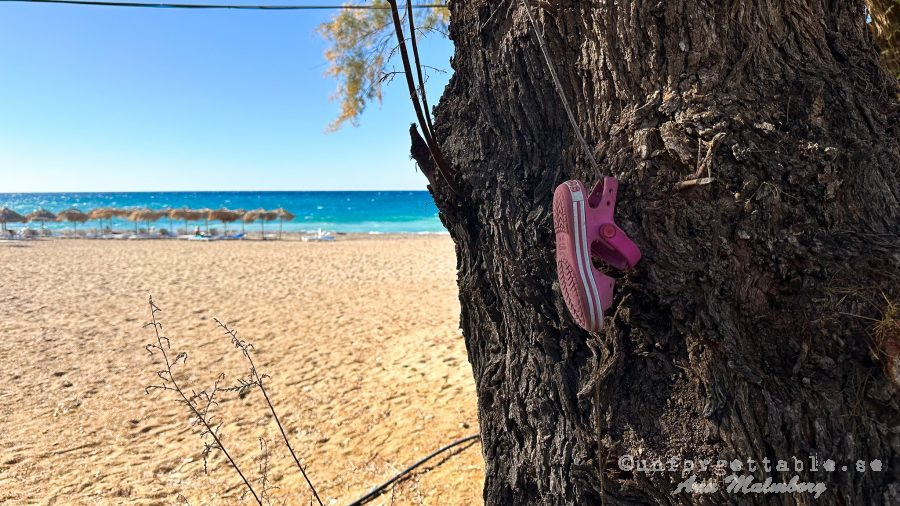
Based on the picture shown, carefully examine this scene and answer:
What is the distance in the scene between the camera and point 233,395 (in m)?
4.45

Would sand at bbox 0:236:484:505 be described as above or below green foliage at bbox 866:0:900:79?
below

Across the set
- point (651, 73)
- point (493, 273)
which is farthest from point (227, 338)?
point (651, 73)

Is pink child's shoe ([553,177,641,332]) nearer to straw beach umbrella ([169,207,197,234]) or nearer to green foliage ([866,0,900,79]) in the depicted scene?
green foliage ([866,0,900,79])

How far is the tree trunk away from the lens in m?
1.08

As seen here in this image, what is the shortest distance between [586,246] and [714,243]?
29cm

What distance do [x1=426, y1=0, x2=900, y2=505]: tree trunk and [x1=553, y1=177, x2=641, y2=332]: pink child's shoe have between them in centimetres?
7

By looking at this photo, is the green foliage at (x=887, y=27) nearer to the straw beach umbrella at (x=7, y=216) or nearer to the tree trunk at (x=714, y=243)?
the tree trunk at (x=714, y=243)

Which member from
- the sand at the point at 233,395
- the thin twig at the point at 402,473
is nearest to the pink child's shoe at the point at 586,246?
the sand at the point at 233,395

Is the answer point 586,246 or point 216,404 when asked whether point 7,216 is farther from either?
point 586,246

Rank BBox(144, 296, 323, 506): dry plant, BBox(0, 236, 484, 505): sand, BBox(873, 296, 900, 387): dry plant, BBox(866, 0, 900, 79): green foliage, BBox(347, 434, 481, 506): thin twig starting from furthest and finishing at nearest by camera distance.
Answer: BBox(0, 236, 484, 505): sand < BBox(347, 434, 481, 506): thin twig < BBox(866, 0, 900, 79): green foliage < BBox(144, 296, 323, 506): dry plant < BBox(873, 296, 900, 387): dry plant

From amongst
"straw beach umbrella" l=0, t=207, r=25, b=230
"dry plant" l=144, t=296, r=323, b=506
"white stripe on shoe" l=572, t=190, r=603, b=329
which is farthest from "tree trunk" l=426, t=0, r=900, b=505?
"straw beach umbrella" l=0, t=207, r=25, b=230

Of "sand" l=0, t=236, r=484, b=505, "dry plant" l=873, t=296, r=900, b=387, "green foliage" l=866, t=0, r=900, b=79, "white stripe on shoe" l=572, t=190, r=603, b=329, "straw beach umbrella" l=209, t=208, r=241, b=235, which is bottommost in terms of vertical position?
"sand" l=0, t=236, r=484, b=505

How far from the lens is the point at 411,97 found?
128 cm

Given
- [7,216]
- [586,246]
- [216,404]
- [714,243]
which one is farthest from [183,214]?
[714,243]
